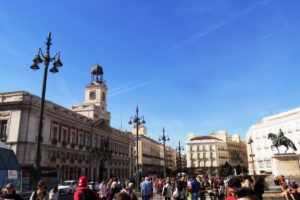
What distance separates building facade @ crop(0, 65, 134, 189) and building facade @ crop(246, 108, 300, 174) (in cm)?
2761

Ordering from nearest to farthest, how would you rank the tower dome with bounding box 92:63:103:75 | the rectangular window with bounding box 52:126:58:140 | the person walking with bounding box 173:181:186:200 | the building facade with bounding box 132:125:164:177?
the person walking with bounding box 173:181:186:200 < the rectangular window with bounding box 52:126:58:140 < the tower dome with bounding box 92:63:103:75 < the building facade with bounding box 132:125:164:177

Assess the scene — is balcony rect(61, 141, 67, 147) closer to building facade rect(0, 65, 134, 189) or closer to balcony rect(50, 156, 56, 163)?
building facade rect(0, 65, 134, 189)

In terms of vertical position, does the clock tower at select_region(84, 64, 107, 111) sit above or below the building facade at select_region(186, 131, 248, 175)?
above

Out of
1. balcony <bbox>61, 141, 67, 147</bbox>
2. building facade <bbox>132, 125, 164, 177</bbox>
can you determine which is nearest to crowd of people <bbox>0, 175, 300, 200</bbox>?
balcony <bbox>61, 141, 67, 147</bbox>

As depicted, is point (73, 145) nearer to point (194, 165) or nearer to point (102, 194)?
point (102, 194)

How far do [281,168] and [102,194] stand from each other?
55.3 ft

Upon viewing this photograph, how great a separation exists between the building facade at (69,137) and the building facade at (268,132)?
90.6ft

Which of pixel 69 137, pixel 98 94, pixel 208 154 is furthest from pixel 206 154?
pixel 69 137

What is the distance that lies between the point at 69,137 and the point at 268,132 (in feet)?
142

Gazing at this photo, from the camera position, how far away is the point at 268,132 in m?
66.4

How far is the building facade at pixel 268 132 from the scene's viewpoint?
196ft

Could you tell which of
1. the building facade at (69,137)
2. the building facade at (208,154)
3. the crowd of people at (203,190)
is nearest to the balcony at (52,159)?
the building facade at (69,137)

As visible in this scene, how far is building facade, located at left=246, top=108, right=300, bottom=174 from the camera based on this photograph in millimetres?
59594

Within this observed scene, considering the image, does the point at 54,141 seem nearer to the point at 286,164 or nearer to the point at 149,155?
the point at 286,164
